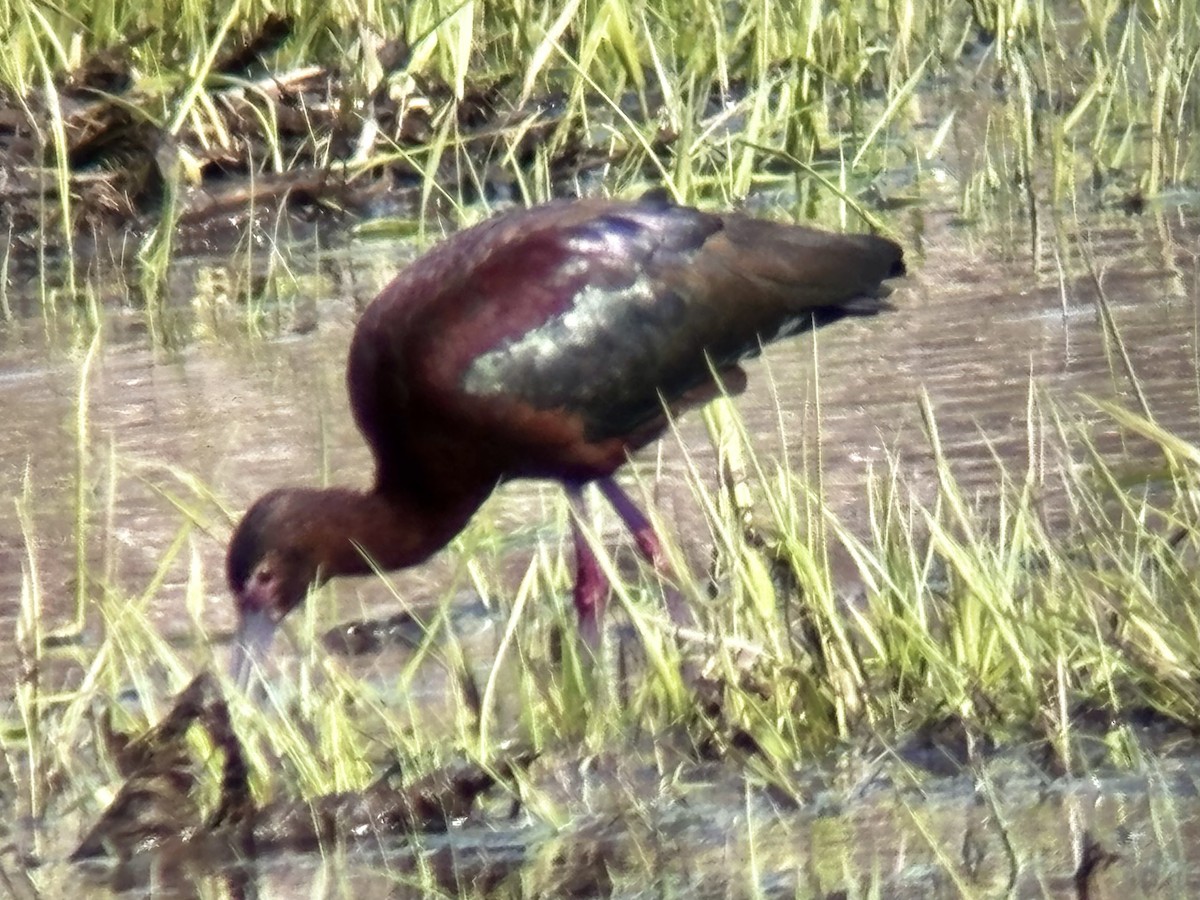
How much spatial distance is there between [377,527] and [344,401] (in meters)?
1.23

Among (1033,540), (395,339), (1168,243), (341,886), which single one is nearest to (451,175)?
(1168,243)

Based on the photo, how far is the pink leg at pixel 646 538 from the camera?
4.40 meters

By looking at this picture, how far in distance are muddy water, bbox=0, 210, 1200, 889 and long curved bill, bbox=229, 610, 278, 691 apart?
0.08 m

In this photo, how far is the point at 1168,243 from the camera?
680 centimetres

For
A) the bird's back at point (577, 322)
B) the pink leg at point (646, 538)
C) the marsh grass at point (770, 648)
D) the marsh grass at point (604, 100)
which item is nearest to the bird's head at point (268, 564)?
the marsh grass at point (770, 648)

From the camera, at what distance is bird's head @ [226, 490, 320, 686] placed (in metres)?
4.73

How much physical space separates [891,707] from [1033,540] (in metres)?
0.46

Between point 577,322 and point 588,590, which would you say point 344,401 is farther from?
point 588,590

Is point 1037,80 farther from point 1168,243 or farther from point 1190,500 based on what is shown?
point 1190,500

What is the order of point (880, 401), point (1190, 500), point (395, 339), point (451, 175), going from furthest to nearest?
point (451, 175), point (880, 401), point (395, 339), point (1190, 500)

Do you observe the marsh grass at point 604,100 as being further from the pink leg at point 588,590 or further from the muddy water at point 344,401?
the pink leg at point 588,590

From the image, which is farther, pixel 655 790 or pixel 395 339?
pixel 395 339

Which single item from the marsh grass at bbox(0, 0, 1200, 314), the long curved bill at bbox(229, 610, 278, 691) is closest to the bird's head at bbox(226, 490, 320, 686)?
the long curved bill at bbox(229, 610, 278, 691)

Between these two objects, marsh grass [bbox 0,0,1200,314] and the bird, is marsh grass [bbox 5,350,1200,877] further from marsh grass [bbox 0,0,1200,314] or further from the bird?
marsh grass [bbox 0,0,1200,314]
